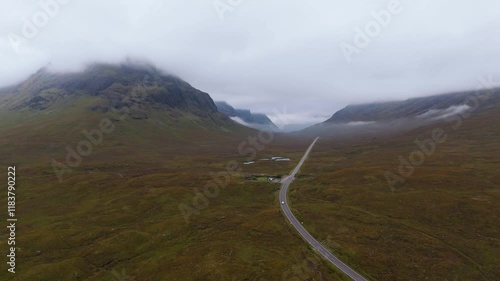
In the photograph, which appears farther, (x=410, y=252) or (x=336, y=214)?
(x=336, y=214)

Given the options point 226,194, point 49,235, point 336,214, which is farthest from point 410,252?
point 49,235

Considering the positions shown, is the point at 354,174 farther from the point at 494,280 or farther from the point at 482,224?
the point at 494,280

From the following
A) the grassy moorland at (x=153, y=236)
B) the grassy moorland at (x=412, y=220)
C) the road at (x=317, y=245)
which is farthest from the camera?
the grassy moorland at (x=412, y=220)
